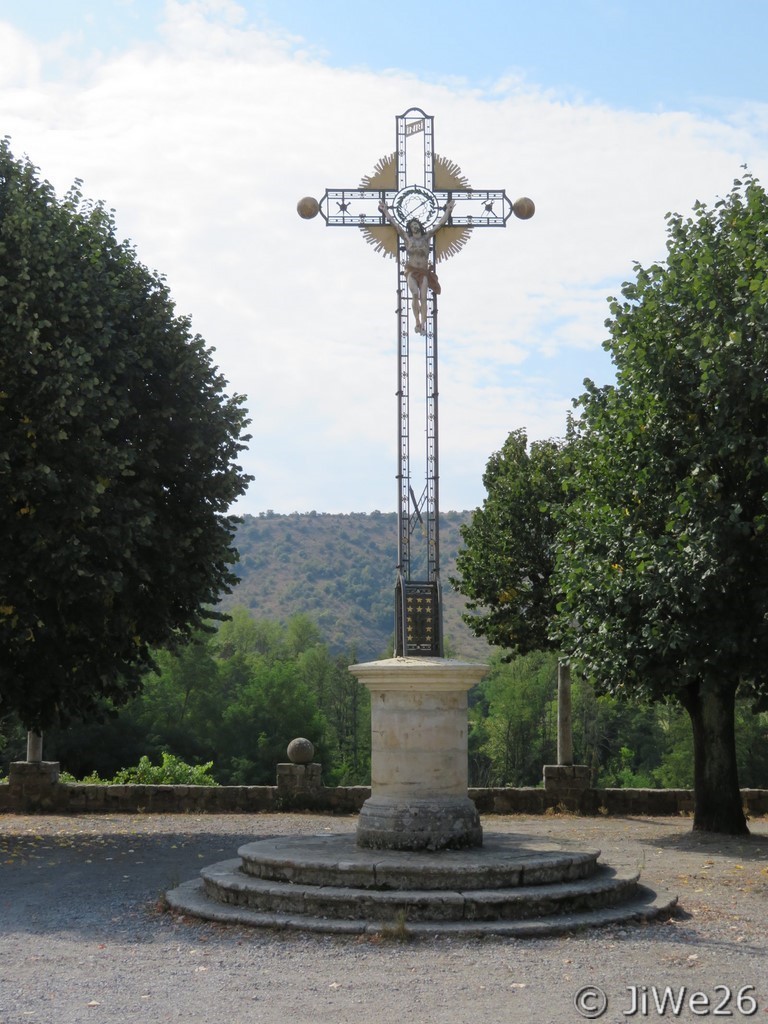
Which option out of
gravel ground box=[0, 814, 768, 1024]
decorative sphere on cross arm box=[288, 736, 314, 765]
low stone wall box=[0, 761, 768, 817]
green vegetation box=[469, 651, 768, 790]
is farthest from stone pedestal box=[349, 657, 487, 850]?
green vegetation box=[469, 651, 768, 790]

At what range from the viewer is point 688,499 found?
15320 millimetres

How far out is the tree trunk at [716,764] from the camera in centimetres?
1697

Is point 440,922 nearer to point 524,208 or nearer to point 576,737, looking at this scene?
point 524,208

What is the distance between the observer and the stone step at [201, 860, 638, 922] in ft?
31.2

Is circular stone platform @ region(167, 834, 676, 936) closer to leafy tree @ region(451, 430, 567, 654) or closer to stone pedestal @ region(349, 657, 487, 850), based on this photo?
stone pedestal @ region(349, 657, 487, 850)

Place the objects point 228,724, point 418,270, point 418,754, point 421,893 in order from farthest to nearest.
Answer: point 228,724
point 418,270
point 418,754
point 421,893

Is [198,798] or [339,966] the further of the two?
[198,798]

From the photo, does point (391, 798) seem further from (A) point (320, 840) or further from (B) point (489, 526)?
Answer: (B) point (489, 526)

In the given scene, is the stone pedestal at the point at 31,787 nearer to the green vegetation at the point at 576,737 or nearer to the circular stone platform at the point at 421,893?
the circular stone platform at the point at 421,893

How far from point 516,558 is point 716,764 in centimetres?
672

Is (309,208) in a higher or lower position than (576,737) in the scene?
higher

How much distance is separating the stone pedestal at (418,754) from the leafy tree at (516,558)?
10.8 m

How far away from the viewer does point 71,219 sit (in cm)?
1650

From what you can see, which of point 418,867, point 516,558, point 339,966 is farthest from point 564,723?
point 339,966
